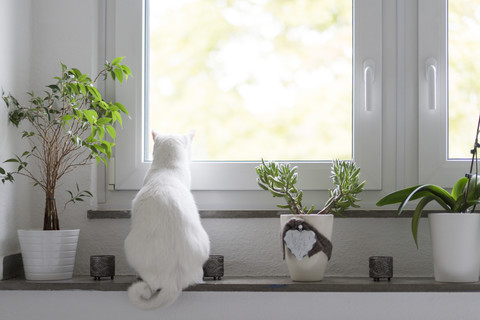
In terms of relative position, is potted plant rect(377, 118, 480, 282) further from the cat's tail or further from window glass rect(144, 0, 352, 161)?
the cat's tail

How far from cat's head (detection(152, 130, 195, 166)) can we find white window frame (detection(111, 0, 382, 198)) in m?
0.17

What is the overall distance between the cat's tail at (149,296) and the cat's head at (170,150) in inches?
13.3

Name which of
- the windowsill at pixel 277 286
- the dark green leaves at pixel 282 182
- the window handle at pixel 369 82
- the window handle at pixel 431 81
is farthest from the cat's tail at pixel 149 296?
the window handle at pixel 431 81

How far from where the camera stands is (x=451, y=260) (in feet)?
5.16

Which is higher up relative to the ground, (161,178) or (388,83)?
(388,83)

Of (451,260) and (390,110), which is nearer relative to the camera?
(451,260)

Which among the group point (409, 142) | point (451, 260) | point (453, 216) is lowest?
point (451, 260)

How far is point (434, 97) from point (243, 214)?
643 mm

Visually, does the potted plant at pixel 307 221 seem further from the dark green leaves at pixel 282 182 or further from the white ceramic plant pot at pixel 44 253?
the white ceramic plant pot at pixel 44 253

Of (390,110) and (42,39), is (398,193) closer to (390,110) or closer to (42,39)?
(390,110)

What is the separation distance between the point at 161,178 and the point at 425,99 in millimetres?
807

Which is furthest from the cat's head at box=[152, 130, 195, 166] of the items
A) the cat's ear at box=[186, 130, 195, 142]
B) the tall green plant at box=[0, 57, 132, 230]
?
the tall green plant at box=[0, 57, 132, 230]

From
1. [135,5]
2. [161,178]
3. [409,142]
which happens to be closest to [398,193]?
[409,142]

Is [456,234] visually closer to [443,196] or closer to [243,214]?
[443,196]
